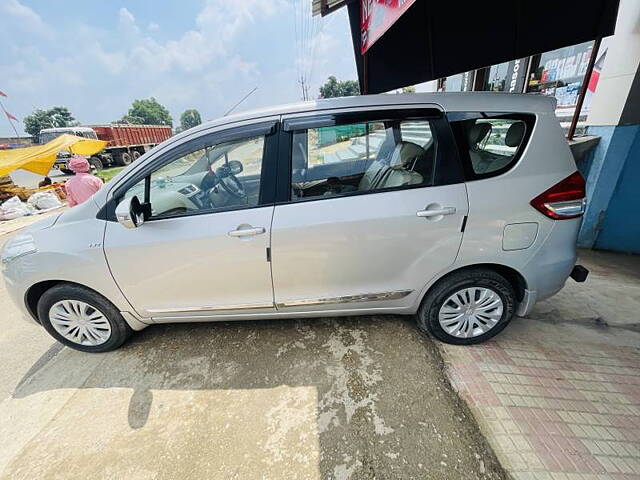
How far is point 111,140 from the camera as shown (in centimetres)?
1922

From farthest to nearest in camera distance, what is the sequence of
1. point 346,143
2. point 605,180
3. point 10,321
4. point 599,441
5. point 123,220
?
point 605,180 → point 10,321 → point 346,143 → point 123,220 → point 599,441

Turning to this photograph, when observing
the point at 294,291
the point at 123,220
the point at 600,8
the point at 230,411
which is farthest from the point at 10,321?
the point at 600,8

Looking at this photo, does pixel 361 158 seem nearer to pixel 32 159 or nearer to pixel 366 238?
pixel 366 238

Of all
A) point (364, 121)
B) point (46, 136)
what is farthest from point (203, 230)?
point (46, 136)

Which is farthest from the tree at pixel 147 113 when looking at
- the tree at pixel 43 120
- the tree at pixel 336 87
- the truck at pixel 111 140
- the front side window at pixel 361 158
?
the front side window at pixel 361 158

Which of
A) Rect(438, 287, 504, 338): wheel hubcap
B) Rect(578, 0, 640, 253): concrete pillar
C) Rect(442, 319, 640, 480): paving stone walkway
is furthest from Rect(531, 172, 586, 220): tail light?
Rect(578, 0, 640, 253): concrete pillar

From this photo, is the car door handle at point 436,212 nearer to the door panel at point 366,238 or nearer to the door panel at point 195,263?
the door panel at point 366,238

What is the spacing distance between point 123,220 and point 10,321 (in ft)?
8.64

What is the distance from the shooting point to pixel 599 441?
1596 millimetres

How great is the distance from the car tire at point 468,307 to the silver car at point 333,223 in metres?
0.01

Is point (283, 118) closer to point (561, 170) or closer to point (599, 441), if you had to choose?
point (561, 170)

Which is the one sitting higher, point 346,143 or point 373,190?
point 346,143

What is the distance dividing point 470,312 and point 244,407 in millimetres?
1772

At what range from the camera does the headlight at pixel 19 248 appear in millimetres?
2150
